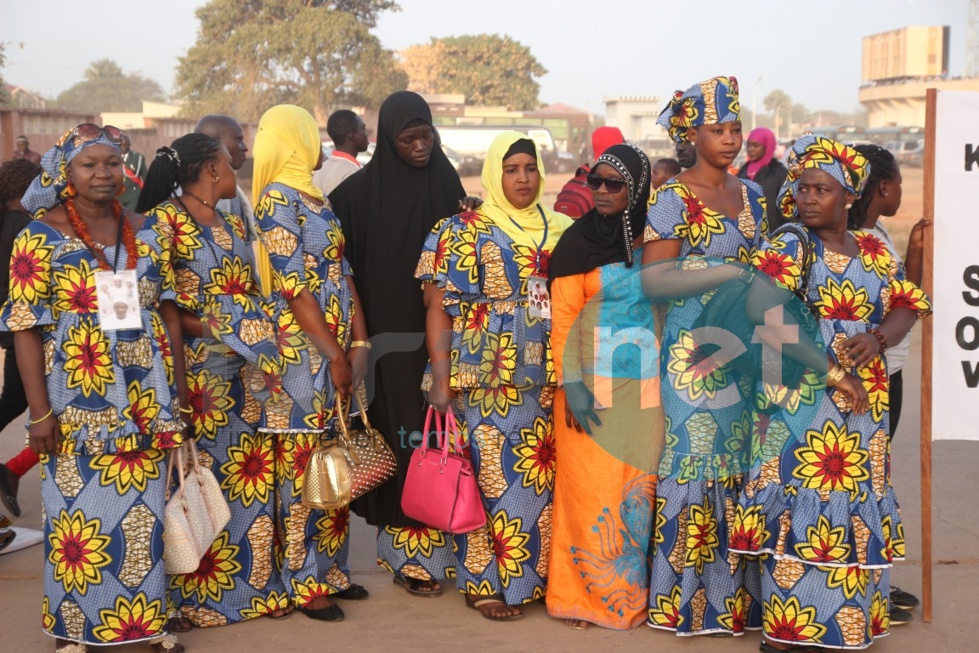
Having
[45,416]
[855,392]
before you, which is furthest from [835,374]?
[45,416]

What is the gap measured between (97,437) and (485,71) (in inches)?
2790

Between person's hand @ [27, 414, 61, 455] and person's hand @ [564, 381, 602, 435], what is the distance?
1.76 metres

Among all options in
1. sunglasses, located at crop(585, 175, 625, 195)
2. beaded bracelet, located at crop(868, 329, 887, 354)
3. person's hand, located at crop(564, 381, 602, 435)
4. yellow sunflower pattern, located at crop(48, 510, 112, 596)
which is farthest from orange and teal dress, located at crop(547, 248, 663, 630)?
yellow sunflower pattern, located at crop(48, 510, 112, 596)

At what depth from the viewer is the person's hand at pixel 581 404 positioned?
400cm

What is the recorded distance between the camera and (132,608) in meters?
3.79

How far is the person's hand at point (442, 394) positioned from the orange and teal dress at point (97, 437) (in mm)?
953

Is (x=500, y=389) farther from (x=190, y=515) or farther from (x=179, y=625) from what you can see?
(x=179, y=625)

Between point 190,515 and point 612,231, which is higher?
point 612,231

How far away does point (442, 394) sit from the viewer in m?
4.21

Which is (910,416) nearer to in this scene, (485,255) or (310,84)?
(485,255)

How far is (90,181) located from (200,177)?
0.50m

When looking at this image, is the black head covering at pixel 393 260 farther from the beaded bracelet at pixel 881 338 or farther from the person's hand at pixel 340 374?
the beaded bracelet at pixel 881 338

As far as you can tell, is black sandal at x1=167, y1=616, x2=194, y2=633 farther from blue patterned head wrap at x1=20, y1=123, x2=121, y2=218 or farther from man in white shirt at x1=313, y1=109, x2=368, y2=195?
man in white shirt at x1=313, y1=109, x2=368, y2=195

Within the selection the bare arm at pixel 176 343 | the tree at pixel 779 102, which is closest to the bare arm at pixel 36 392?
the bare arm at pixel 176 343
